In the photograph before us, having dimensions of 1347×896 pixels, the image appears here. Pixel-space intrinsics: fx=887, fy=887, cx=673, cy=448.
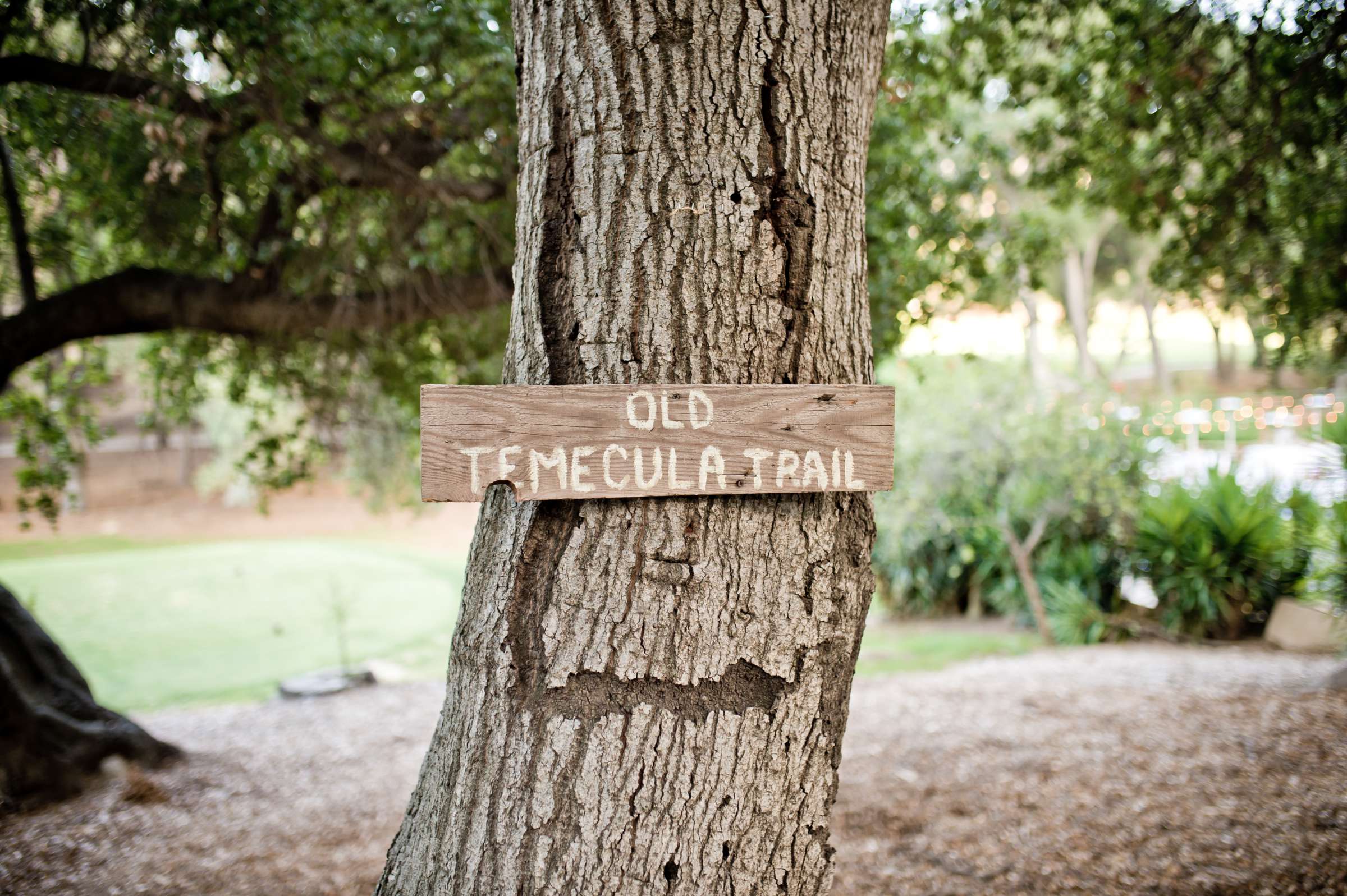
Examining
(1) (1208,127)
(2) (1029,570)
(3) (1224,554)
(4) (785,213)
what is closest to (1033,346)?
(2) (1029,570)

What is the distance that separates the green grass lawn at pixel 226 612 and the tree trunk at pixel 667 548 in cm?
703

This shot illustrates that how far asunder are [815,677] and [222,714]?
21.0 ft

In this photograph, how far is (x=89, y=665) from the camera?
10.3 meters

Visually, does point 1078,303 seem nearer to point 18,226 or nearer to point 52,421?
point 52,421

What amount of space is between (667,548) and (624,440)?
23 centimetres

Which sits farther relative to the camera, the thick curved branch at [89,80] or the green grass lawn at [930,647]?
the green grass lawn at [930,647]

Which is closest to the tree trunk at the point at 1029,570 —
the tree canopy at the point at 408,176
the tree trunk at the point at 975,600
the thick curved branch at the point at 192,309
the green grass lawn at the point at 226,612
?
the tree trunk at the point at 975,600

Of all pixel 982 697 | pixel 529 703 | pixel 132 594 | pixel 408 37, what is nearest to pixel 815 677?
pixel 529 703

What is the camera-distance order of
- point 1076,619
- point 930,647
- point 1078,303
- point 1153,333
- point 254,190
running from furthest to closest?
point 1153,333 < point 1078,303 < point 930,647 < point 1076,619 < point 254,190

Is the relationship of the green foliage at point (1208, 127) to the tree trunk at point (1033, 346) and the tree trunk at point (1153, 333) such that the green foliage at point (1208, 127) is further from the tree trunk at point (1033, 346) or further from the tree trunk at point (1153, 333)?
the tree trunk at point (1153, 333)

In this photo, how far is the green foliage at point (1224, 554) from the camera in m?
7.68

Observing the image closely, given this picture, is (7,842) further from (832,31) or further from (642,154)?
(832,31)

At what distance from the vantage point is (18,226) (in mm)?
4609

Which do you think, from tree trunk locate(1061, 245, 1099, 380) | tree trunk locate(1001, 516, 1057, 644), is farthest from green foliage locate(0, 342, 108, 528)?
tree trunk locate(1061, 245, 1099, 380)
